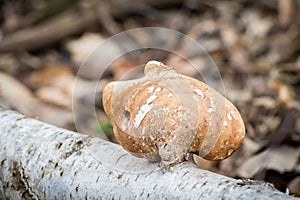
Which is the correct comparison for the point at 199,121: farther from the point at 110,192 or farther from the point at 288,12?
→ the point at 288,12

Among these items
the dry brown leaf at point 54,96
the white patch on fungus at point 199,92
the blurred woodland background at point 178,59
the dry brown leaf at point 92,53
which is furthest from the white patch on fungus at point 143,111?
the dry brown leaf at point 92,53

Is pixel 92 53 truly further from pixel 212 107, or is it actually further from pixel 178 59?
pixel 212 107

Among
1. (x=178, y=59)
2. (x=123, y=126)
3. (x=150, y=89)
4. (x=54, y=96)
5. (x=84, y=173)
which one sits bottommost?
(x=54, y=96)

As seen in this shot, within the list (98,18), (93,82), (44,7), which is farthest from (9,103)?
(44,7)

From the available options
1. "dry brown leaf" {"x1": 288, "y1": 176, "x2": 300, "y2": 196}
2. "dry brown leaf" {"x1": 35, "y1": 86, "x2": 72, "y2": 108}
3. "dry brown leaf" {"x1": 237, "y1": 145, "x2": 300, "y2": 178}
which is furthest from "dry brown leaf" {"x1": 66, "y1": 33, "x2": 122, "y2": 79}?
"dry brown leaf" {"x1": 288, "y1": 176, "x2": 300, "y2": 196}

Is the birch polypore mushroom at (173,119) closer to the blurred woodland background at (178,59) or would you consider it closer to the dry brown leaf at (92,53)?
the blurred woodland background at (178,59)

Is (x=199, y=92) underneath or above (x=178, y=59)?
above

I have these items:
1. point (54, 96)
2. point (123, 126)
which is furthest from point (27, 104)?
point (123, 126)

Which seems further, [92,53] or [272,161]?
[92,53]
